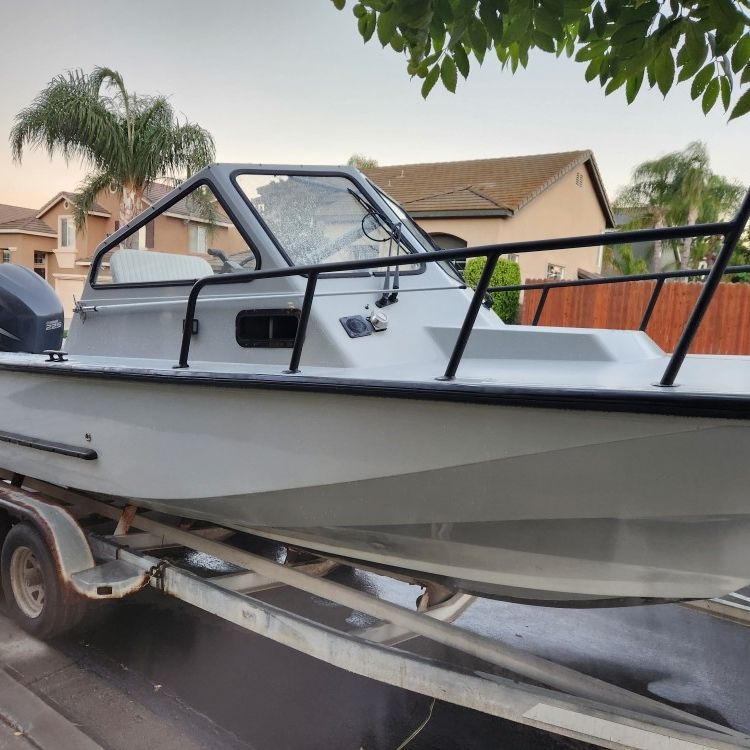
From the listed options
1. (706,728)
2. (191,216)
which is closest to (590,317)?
(191,216)

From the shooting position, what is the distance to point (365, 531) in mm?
2578

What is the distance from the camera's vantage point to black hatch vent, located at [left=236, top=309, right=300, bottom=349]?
2.95 metres

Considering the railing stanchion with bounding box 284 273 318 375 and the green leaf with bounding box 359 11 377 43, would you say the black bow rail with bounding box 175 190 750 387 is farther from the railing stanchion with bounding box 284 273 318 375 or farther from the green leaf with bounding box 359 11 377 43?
the green leaf with bounding box 359 11 377 43

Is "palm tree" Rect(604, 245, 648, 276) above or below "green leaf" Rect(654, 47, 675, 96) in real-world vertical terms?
above

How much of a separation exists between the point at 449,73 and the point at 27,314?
3.12m

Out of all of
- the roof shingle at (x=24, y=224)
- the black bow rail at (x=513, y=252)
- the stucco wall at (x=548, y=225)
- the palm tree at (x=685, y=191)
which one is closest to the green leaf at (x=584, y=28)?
the black bow rail at (x=513, y=252)

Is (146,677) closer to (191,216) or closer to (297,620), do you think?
(297,620)

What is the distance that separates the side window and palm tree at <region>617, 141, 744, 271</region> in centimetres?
2518

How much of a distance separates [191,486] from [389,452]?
3.22 feet

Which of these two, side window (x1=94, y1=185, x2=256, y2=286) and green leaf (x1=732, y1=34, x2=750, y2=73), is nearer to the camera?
green leaf (x1=732, y1=34, x2=750, y2=73)

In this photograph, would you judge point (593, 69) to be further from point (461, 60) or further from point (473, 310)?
point (473, 310)

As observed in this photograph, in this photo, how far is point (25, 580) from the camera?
11.9 ft

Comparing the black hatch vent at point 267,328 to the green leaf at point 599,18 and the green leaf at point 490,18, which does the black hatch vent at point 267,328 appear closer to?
the green leaf at point 490,18

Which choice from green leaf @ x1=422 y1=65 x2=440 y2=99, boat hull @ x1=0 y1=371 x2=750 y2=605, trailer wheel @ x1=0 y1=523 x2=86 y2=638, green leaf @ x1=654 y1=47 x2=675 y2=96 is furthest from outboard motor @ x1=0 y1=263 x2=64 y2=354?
green leaf @ x1=654 y1=47 x2=675 y2=96
